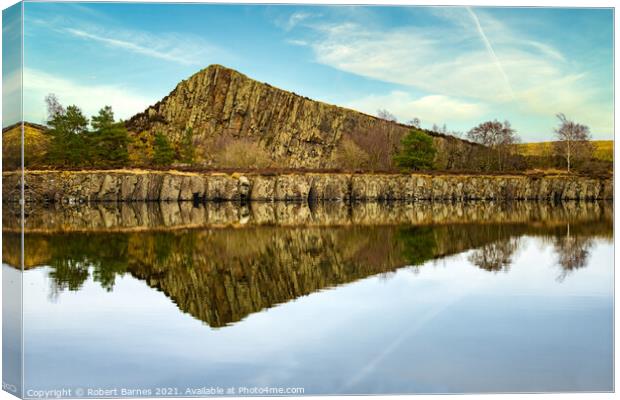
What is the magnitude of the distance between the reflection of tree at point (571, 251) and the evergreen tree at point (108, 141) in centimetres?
3079

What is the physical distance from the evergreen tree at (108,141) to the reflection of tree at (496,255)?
100ft

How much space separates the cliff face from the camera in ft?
240

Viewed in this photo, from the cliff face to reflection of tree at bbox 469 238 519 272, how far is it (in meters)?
51.6

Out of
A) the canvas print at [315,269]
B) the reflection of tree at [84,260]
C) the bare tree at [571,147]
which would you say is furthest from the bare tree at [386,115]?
the reflection of tree at [84,260]

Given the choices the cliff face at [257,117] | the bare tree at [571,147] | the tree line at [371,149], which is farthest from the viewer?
the cliff face at [257,117]

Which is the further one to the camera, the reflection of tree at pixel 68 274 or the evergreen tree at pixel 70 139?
the evergreen tree at pixel 70 139

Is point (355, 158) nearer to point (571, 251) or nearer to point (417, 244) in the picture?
point (417, 244)

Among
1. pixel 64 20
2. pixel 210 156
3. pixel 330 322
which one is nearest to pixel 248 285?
pixel 330 322

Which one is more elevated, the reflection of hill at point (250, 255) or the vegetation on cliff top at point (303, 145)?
the vegetation on cliff top at point (303, 145)

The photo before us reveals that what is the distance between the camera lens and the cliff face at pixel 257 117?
240 ft

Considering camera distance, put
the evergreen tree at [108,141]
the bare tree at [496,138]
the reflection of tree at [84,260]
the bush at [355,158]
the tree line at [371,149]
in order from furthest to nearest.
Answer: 1. the bush at [355,158]
2. the bare tree at [496,138]
3. the evergreen tree at [108,141]
4. the tree line at [371,149]
5. the reflection of tree at [84,260]

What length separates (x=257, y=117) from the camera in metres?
82.1

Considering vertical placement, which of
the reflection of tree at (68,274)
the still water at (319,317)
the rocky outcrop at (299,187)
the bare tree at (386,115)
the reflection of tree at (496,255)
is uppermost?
the bare tree at (386,115)

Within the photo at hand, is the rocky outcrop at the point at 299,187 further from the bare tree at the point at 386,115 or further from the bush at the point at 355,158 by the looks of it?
the bare tree at the point at 386,115
